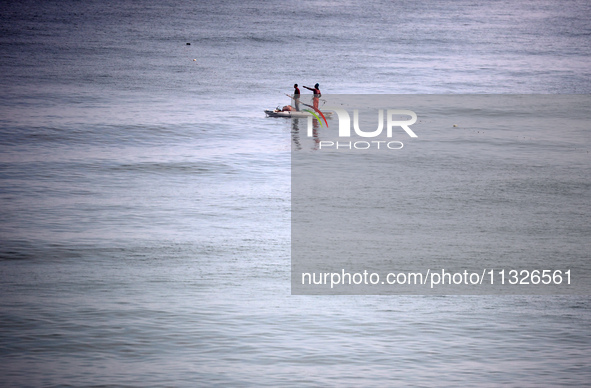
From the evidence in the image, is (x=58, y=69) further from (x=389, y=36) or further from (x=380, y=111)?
(x=389, y=36)

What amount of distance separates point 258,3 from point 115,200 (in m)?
137

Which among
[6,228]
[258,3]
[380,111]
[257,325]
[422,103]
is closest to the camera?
[257,325]

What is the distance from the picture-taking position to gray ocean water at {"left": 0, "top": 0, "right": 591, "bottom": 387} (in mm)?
19141

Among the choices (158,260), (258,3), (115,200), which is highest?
(258,3)

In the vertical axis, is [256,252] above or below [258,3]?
below

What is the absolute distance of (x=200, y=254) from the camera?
85.2 feet

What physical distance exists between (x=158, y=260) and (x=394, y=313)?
25.6ft

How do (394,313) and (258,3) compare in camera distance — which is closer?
(394,313)

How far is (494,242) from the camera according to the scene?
2719 centimetres

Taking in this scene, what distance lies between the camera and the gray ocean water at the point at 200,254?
1914 cm

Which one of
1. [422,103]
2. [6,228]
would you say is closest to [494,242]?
[6,228]

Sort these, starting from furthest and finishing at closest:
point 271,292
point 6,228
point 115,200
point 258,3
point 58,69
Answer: point 258,3
point 58,69
point 115,200
point 6,228
point 271,292

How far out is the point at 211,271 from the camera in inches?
966

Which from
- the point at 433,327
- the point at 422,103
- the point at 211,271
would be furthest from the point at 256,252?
the point at 422,103
